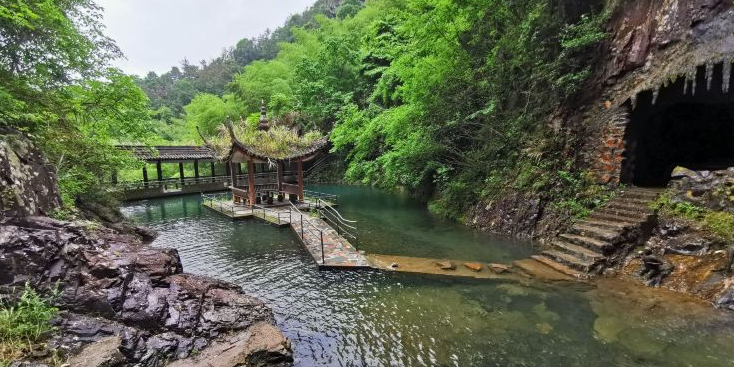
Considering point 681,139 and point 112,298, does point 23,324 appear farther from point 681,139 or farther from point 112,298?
point 681,139

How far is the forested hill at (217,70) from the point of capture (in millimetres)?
56938

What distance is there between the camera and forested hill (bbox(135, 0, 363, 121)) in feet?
187

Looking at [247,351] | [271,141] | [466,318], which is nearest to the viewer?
[247,351]

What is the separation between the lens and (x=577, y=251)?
26.9 feet

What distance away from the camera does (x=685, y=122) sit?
1143 centimetres

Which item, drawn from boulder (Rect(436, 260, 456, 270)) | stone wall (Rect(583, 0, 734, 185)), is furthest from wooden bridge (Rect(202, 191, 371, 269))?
stone wall (Rect(583, 0, 734, 185))

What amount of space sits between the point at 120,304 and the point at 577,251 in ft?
30.8

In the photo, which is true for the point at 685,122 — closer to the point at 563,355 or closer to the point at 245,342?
the point at 563,355

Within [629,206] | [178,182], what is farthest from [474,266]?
[178,182]

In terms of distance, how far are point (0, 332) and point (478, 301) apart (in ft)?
23.2

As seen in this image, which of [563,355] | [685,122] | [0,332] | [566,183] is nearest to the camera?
[0,332]

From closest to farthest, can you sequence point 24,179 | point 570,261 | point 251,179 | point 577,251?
point 24,179
point 570,261
point 577,251
point 251,179

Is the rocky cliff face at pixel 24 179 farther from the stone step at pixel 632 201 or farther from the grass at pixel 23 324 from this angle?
the stone step at pixel 632 201

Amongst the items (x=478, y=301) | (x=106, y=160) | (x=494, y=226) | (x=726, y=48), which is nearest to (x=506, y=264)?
(x=478, y=301)
